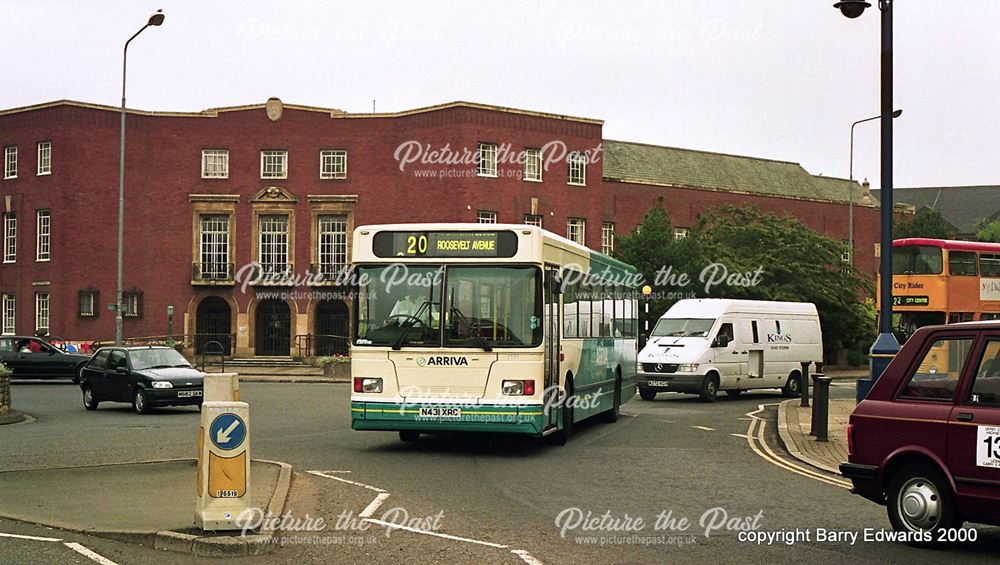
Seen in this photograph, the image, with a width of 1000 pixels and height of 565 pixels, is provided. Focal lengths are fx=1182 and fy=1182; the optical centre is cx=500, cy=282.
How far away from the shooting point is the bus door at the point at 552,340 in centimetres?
1578

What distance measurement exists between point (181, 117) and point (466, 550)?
165 ft

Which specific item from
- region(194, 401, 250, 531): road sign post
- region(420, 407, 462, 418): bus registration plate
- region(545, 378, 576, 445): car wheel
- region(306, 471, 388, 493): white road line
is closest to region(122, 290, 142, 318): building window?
region(545, 378, 576, 445): car wheel

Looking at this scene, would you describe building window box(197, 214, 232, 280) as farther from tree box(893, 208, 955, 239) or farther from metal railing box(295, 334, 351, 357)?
tree box(893, 208, 955, 239)

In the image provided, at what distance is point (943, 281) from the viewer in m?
36.6

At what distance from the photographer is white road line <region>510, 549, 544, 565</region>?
8.42 m

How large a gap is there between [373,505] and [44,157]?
50399mm

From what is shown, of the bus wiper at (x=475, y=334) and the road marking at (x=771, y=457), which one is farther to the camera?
the bus wiper at (x=475, y=334)

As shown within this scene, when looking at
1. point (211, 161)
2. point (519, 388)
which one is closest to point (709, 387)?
point (519, 388)

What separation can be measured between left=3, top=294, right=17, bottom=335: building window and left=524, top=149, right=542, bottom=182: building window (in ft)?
83.6

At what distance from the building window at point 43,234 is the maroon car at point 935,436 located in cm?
5215

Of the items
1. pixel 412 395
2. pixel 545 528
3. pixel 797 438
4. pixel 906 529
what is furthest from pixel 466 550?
pixel 797 438

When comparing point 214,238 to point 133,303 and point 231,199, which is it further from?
point 133,303

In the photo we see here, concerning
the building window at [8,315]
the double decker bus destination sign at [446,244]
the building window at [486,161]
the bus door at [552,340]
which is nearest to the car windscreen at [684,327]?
the bus door at [552,340]

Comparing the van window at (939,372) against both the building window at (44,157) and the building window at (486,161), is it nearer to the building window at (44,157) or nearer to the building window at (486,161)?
the building window at (486,161)
